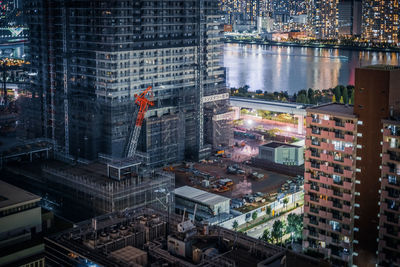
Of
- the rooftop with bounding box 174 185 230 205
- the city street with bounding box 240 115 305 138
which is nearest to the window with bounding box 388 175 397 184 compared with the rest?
the rooftop with bounding box 174 185 230 205

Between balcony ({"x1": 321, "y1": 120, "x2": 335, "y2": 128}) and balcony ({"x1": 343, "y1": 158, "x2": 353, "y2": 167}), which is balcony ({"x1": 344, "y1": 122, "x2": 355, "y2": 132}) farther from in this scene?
balcony ({"x1": 343, "y1": 158, "x2": 353, "y2": 167})

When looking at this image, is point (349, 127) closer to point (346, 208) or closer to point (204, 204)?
point (346, 208)

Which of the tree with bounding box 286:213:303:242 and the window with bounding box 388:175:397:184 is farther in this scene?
the tree with bounding box 286:213:303:242

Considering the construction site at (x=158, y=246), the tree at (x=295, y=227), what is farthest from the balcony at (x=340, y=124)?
the construction site at (x=158, y=246)

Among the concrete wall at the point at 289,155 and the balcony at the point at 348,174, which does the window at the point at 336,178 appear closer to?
the balcony at the point at 348,174

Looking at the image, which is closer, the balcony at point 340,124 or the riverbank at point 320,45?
the balcony at point 340,124

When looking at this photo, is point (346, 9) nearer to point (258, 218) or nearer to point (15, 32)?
point (15, 32)

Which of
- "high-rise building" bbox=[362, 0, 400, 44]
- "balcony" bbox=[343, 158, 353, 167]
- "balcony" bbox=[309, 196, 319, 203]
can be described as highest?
"high-rise building" bbox=[362, 0, 400, 44]

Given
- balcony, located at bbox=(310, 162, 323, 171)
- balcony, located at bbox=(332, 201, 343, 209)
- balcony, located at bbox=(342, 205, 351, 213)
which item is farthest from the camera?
balcony, located at bbox=(310, 162, 323, 171)

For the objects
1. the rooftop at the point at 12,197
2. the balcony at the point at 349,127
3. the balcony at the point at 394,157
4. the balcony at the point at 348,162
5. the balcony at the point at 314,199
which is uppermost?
the balcony at the point at 349,127
